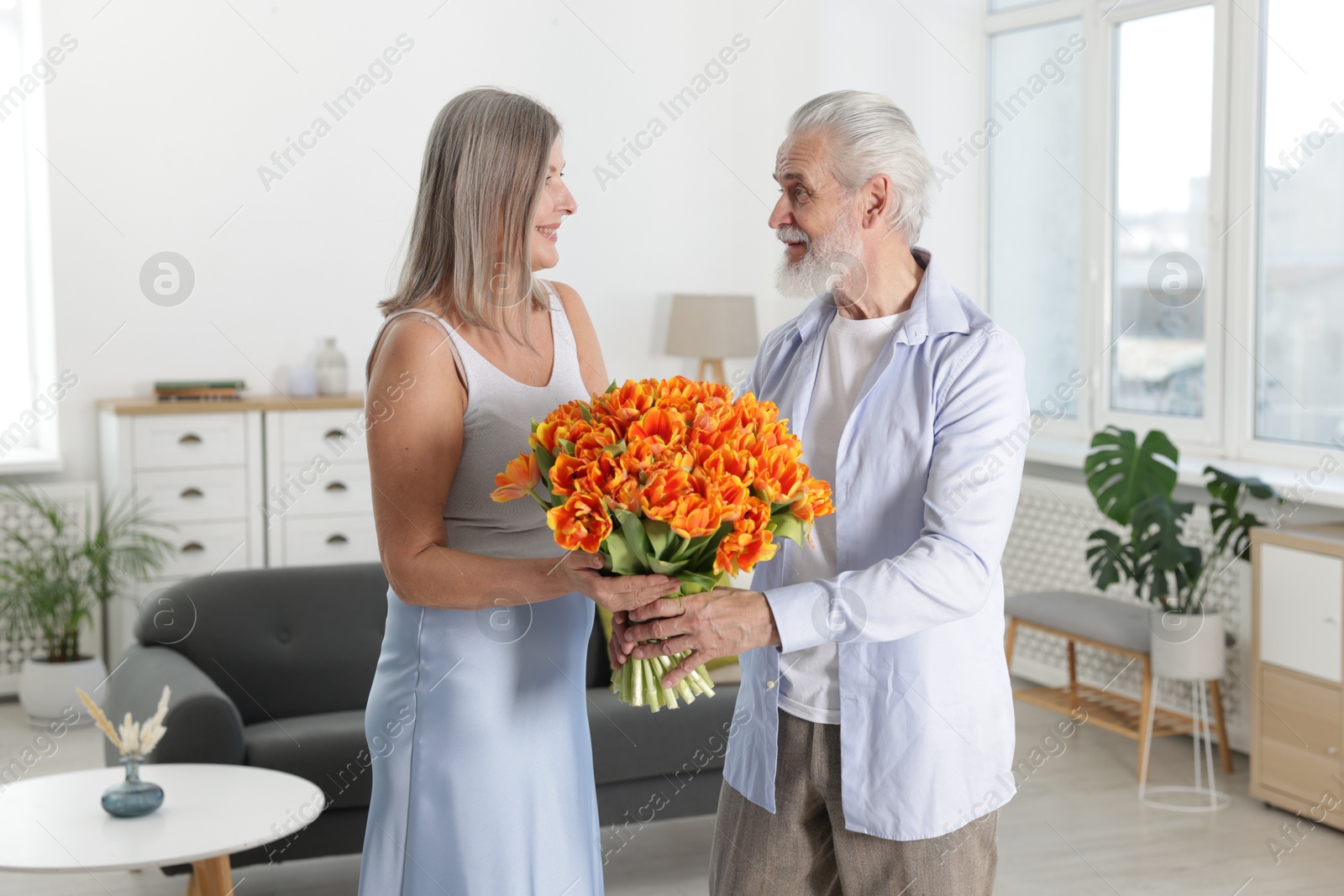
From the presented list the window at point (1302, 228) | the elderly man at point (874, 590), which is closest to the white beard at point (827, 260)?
the elderly man at point (874, 590)

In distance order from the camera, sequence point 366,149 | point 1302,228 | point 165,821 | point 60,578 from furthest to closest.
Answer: point 366,149
point 60,578
point 1302,228
point 165,821

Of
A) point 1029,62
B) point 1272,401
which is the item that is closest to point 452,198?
point 1272,401

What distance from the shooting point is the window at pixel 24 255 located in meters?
5.21

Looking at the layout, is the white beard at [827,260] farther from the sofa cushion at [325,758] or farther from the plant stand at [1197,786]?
the plant stand at [1197,786]

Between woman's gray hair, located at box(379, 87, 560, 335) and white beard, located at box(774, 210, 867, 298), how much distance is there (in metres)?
0.38

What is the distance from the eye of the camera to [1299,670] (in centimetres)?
365

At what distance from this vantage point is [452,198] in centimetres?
151

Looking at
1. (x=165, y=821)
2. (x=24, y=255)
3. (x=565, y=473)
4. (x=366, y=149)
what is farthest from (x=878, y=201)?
(x=24, y=255)

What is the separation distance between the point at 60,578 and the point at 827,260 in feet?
13.3

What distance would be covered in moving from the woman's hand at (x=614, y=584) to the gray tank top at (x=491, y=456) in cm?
12

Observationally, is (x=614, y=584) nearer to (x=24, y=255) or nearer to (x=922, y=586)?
(x=922, y=586)

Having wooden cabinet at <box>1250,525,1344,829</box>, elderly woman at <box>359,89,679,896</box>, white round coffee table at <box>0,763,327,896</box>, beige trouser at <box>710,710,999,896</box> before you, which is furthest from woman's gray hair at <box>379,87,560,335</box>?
wooden cabinet at <box>1250,525,1344,829</box>

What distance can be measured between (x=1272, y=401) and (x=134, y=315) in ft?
14.8

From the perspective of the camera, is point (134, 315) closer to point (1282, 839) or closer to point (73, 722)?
point (73, 722)
